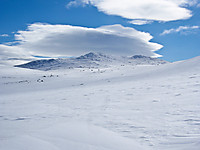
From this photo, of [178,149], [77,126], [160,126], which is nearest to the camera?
[178,149]

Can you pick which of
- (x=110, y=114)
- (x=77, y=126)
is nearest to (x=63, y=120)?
(x=77, y=126)

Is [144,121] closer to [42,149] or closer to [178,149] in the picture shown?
[178,149]

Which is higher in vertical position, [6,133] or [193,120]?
[193,120]

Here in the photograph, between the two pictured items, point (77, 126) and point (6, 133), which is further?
point (77, 126)

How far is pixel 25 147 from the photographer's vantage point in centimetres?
368

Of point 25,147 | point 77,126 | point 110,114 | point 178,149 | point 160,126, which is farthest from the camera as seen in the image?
point 110,114

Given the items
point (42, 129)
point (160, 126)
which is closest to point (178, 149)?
point (160, 126)

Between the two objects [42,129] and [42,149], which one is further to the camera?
[42,129]

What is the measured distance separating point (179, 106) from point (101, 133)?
10.4 ft

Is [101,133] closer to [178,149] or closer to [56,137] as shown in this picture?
[56,137]

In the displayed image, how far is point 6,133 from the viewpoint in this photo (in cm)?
466

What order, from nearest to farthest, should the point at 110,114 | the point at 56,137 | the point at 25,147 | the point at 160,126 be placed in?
1. the point at 25,147
2. the point at 56,137
3. the point at 160,126
4. the point at 110,114

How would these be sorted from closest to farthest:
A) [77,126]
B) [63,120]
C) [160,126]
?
[160,126] < [77,126] < [63,120]

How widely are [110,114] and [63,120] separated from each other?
4.83 ft
